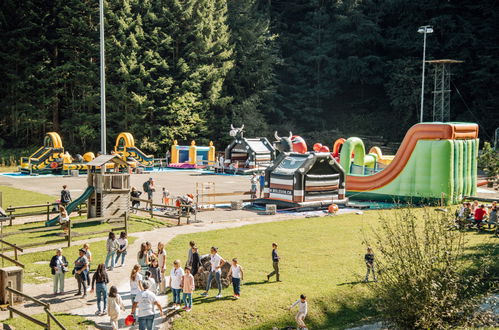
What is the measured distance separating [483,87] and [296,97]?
73.0 feet

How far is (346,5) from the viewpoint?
65.5 m

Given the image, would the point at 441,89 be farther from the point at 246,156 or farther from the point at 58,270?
the point at 58,270

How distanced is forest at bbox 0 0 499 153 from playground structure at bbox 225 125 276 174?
12.3m

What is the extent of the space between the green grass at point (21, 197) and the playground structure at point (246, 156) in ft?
59.7

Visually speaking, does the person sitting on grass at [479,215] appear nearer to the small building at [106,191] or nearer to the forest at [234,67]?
the small building at [106,191]

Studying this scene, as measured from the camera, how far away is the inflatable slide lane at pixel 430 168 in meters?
27.8

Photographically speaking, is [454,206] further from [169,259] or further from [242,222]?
[169,259]

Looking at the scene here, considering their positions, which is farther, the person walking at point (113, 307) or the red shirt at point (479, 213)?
the red shirt at point (479, 213)

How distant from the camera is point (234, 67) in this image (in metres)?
64.0

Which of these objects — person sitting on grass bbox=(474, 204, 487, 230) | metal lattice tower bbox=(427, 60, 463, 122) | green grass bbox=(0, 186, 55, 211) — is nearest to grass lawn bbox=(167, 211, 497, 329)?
person sitting on grass bbox=(474, 204, 487, 230)

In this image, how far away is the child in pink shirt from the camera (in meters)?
13.0

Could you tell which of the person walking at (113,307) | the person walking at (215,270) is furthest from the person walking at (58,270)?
the person walking at (215,270)

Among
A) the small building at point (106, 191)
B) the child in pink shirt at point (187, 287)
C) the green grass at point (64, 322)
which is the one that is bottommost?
the green grass at point (64, 322)

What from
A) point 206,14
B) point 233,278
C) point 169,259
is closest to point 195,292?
point 233,278
